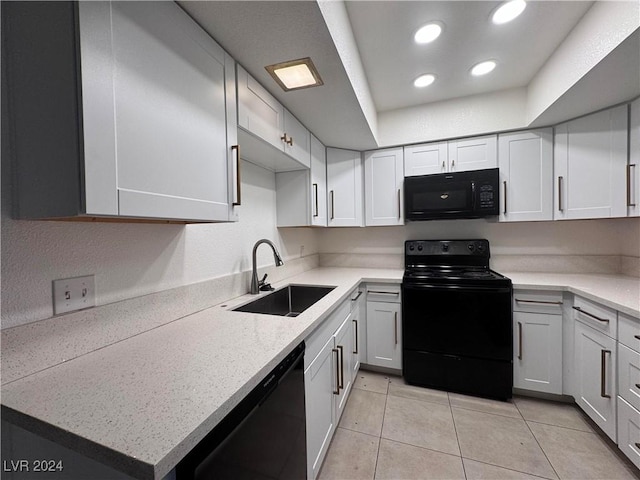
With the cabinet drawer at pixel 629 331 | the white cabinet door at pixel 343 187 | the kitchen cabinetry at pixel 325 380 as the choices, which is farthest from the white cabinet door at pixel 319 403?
the cabinet drawer at pixel 629 331

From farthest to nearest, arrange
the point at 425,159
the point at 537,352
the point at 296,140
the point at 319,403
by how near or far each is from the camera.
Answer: the point at 425,159
the point at 537,352
the point at 296,140
the point at 319,403

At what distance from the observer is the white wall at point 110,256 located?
2.38 ft

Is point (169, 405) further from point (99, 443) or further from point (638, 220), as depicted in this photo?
point (638, 220)

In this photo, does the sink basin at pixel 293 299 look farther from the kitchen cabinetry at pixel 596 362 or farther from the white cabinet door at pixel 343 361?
the kitchen cabinetry at pixel 596 362

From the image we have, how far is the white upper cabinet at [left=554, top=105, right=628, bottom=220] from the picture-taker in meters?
1.81

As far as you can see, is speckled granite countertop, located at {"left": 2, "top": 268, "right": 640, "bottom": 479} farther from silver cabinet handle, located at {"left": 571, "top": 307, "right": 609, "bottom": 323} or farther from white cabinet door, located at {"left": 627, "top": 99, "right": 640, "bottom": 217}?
white cabinet door, located at {"left": 627, "top": 99, "right": 640, "bottom": 217}

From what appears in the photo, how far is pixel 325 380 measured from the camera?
1402 mm

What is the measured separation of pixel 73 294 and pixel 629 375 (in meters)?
2.56

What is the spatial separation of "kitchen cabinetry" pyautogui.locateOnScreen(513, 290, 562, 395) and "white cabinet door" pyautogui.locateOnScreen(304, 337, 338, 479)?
4.78ft

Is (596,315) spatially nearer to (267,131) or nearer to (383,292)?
(383,292)

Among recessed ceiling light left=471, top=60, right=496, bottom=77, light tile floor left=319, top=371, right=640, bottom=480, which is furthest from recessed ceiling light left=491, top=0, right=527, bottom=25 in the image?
light tile floor left=319, top=371, right=640, bottom=480

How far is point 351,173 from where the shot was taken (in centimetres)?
259

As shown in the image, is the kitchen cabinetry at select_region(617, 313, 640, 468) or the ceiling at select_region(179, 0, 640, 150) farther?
the kitchen cabinetry at select_region(617, 313, 640, 468)

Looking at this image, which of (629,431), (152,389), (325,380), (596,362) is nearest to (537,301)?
(596,362)
